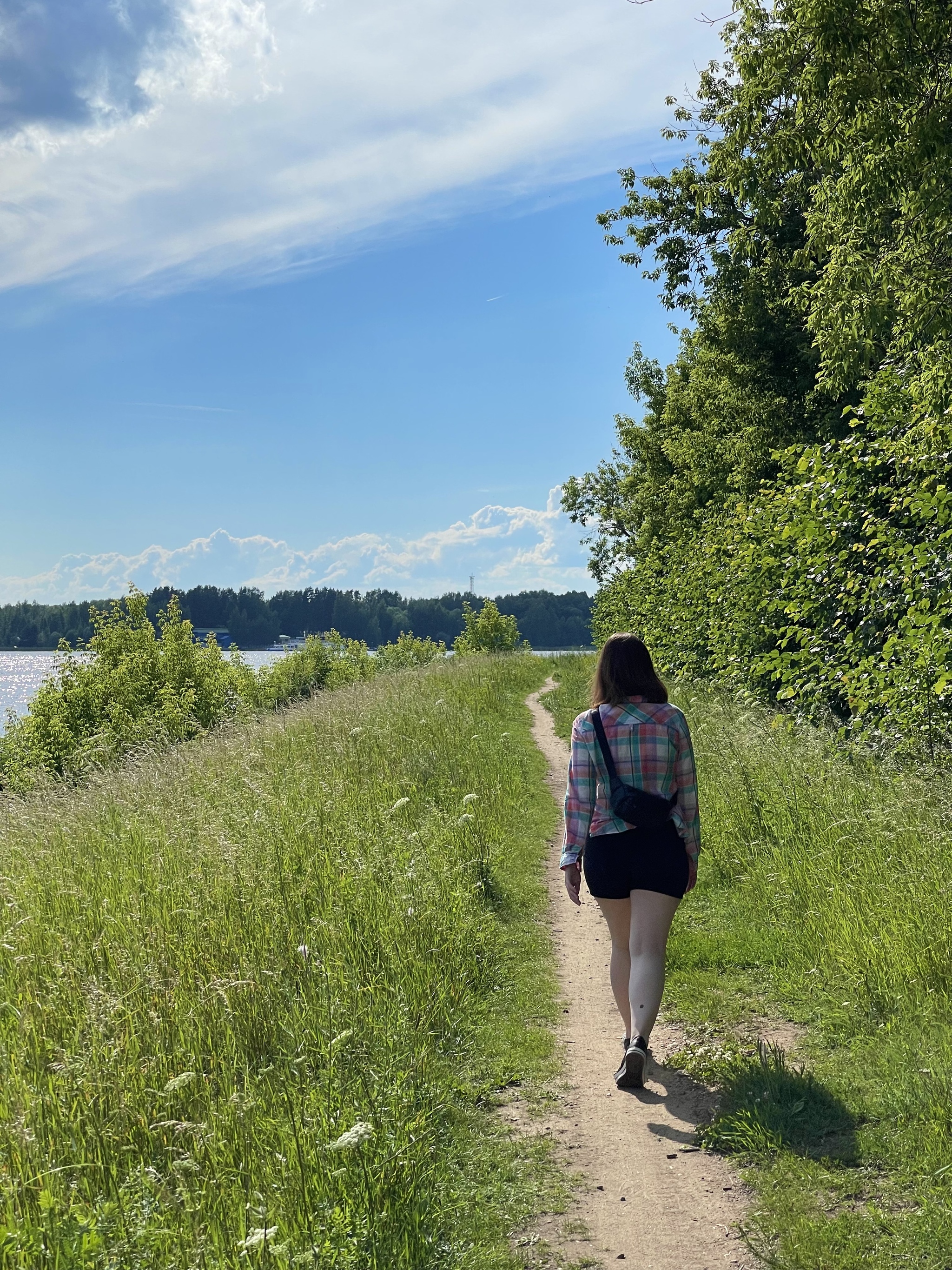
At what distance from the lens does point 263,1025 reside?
197 inches

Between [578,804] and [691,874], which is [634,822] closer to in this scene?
[578,804]

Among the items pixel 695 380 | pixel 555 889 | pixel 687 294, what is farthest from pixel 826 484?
pixel 695 380

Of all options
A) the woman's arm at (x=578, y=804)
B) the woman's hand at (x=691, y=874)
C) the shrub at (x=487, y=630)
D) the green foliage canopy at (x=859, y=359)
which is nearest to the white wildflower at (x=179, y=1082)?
the woman's arm at (x=578, y=804)

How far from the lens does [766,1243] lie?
12.1 feet

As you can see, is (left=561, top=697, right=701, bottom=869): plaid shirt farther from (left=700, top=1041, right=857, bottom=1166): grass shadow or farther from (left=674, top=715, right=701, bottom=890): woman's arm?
(left=700, top=1041, right=857, bottom=1166): grass shadow

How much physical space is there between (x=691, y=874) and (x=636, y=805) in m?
0.53

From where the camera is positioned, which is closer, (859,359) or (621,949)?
(621,949)

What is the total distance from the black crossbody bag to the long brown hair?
1.33ft

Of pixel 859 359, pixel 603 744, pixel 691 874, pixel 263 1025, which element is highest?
pixel 859 359

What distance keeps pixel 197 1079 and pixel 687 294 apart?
19.9m

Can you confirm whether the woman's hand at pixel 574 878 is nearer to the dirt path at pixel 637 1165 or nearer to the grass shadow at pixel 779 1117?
the dirt path at pixel 637 1165

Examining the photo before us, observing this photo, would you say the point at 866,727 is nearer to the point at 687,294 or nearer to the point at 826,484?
the point at 826,484

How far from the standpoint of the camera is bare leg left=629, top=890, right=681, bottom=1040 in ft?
16.6

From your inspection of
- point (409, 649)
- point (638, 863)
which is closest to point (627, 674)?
point (638, 863)
